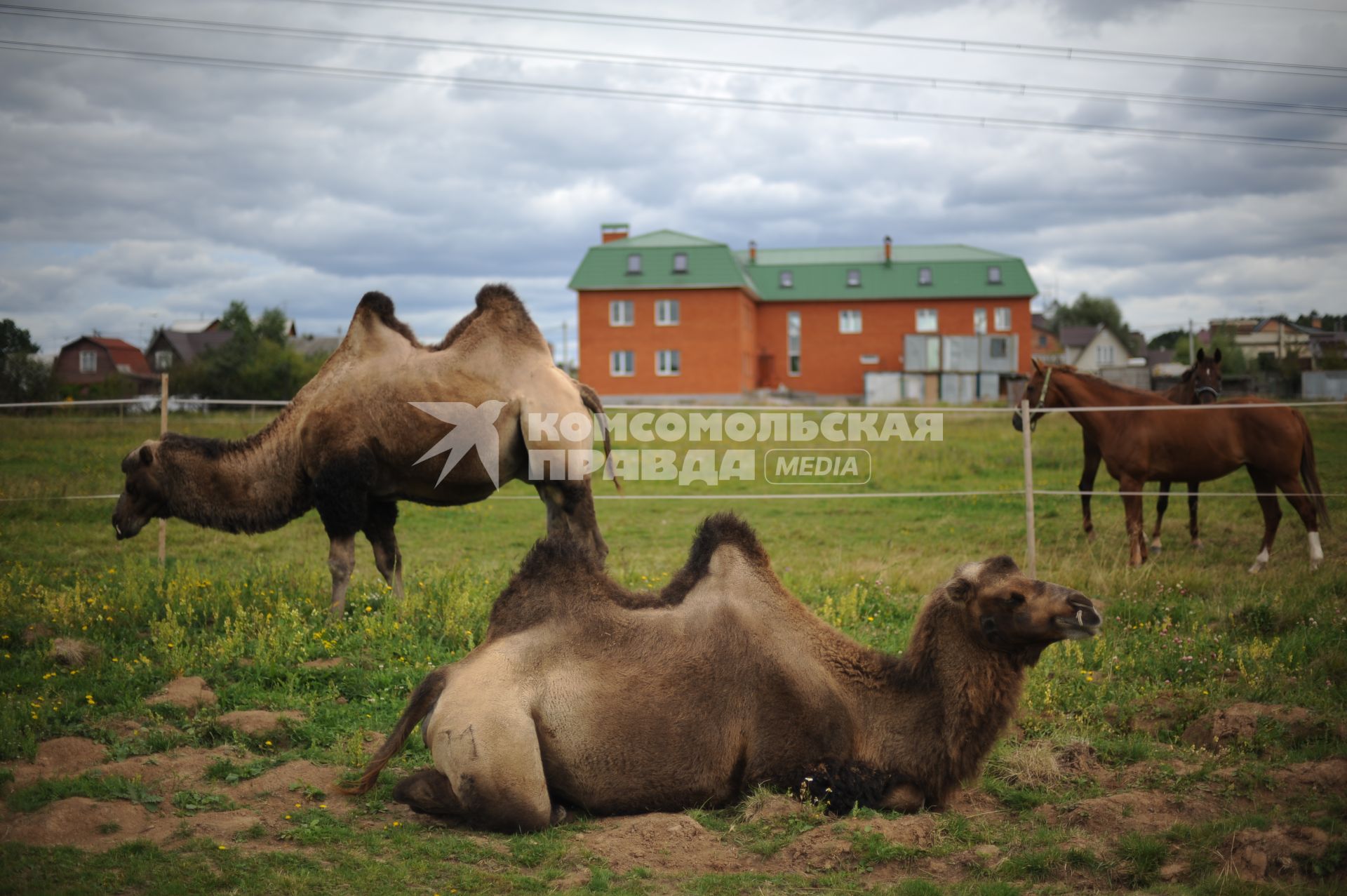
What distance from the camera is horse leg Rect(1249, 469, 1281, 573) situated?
1284 centimetres

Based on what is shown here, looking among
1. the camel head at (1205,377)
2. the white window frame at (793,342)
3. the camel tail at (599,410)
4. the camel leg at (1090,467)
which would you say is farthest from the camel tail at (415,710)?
the white window frame at (793,342)

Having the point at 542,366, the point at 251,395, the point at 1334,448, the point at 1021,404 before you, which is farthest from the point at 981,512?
the point at 251,395

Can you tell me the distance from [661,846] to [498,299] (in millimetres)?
5984

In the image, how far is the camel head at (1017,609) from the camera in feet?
17.5

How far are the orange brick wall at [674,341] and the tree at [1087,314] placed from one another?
7286cm

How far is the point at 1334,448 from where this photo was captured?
21031 millimetres

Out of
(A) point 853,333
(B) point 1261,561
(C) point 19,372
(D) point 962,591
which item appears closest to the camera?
(D) point 962,591

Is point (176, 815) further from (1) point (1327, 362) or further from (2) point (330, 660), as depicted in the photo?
(1) point (1327, 362)

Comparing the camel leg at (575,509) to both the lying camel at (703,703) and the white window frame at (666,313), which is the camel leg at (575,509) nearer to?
the lying camel at (703,703)

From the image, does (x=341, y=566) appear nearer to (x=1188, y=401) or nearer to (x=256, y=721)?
(x=256, y=721)

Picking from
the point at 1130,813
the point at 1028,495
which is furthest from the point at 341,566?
the point at 1028,495

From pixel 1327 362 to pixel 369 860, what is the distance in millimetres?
52212

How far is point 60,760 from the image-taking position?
6.28m

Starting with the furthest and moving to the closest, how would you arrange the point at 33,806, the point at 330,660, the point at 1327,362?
the point at 1327,362, the point at 330,660, the point at 33,806
